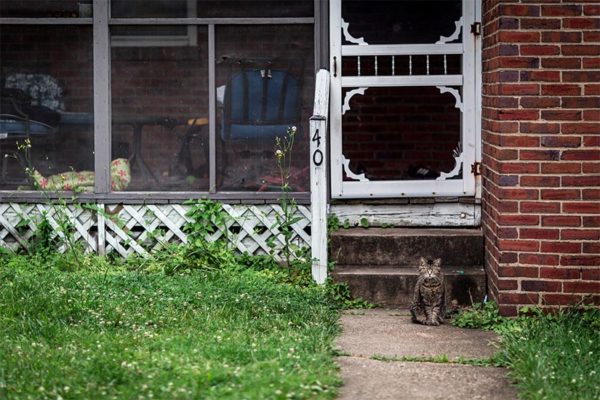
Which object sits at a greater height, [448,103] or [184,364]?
[448,103]

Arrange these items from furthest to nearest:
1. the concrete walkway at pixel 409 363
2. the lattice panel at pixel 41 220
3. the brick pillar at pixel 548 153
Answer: the lattice panel at pixel 41 220, the brick pillar at pixel 548 153, the concrete walkway at pixel 409 363

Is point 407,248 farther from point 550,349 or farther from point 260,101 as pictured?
point 550,349

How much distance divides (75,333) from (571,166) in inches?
146

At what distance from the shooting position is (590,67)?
8203mm

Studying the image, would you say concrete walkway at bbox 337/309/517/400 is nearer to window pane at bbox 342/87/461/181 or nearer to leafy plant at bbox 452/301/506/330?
leafy plant at bbox 452/301/506/330

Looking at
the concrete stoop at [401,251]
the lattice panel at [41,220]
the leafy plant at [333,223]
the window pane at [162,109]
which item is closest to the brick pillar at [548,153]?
the concrete stoop at [401,251]

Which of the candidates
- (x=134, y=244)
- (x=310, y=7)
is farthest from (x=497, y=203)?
(x=134, y=244)

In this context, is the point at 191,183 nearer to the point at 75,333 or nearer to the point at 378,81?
the point at 378,81

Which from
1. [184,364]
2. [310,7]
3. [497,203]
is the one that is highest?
[310,7]

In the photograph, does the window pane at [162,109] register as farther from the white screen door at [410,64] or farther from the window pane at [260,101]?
the white screen door at [410,64]

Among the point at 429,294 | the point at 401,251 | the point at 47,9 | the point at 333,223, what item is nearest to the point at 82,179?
the point at 47,9

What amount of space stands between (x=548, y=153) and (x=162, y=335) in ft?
10.2

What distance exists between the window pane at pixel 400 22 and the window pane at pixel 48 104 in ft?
7.92

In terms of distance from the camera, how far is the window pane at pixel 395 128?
11.6 metres
